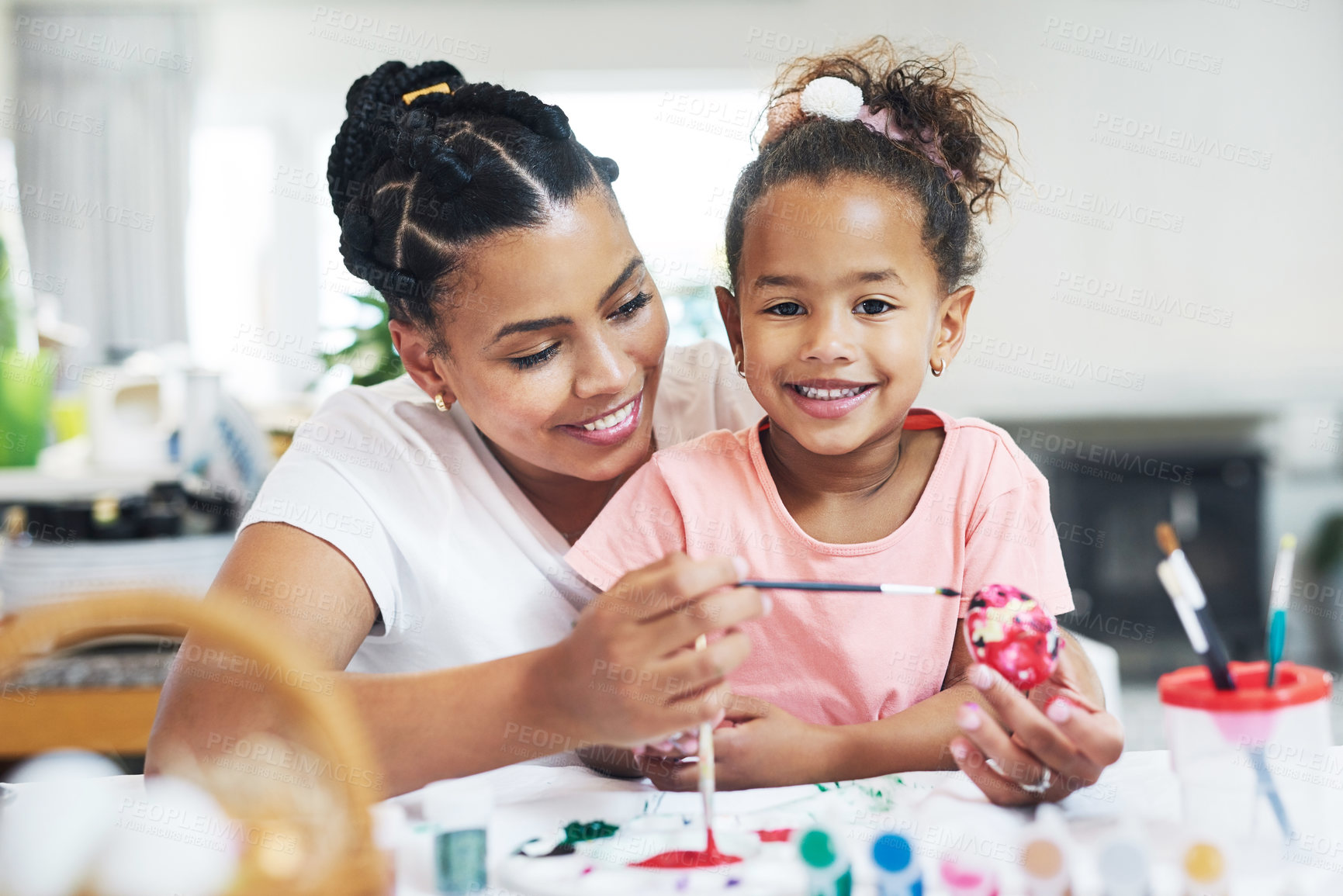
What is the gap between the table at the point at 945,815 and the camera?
700 mm

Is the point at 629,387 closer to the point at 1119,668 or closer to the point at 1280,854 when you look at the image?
the point at 1280,854

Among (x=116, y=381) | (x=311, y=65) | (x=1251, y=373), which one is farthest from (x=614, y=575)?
(x=311, y=65)

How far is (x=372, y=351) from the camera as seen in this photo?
233cm

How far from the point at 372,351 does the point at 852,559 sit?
4.81ft

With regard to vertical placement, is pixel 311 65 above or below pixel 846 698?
above

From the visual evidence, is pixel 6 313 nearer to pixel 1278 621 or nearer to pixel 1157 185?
pixel 1278 621

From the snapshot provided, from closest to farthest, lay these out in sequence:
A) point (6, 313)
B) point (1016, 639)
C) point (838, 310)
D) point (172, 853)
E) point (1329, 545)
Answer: point (172, 853) → point (1016, 639) → point (838, 310) → point (6, 313) → point (1329, 545)

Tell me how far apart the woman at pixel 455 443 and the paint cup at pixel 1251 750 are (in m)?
0.38

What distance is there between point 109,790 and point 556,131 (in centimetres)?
86

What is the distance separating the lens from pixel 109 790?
62 cm

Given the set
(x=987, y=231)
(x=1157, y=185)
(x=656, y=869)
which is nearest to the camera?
(x=656, y=869)

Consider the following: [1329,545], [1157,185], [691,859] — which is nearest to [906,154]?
[691,859]

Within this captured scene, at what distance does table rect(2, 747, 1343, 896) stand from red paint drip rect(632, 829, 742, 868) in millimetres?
95

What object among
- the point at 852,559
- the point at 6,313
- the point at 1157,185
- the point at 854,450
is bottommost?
the point at 852,559
